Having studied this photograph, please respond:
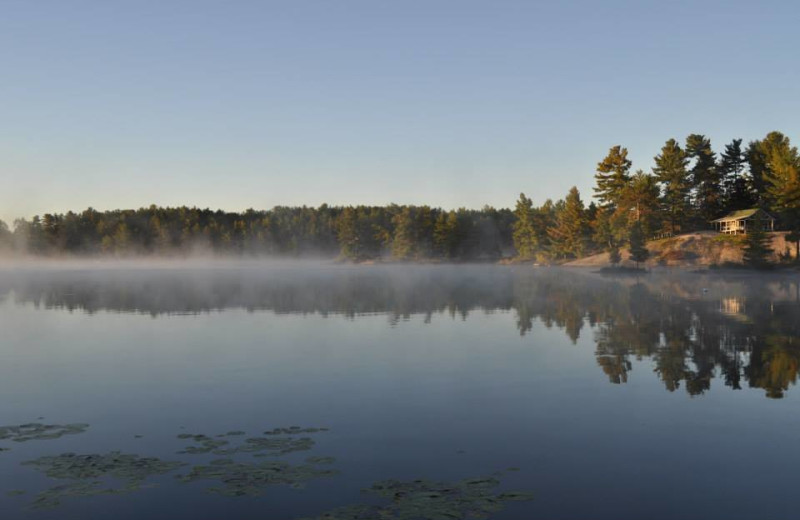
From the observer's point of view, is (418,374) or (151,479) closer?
(151,479)

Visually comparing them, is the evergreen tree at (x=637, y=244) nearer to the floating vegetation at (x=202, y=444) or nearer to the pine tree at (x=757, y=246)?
the pine tree at (x=757, y=246)

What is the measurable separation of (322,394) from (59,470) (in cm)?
936

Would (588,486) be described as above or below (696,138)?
below

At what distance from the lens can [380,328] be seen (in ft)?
134

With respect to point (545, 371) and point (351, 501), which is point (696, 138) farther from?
point (351, 501)

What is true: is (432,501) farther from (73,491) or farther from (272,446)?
(73,491)

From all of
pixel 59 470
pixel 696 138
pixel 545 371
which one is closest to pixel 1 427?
pixel 59 470

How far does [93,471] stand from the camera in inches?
580

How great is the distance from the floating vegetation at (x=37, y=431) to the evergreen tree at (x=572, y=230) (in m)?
158

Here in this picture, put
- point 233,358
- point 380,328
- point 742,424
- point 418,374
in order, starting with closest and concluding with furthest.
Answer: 1. point 742,424
2. point 418,374
3. point 233,358
4. point 380,328

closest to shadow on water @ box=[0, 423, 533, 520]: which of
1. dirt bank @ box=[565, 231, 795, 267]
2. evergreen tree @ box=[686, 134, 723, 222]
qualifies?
dirt bank @ box=[565, 231, 795, 267]

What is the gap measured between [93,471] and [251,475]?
12.2ft

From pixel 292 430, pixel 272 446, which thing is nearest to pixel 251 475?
pixel 272 446

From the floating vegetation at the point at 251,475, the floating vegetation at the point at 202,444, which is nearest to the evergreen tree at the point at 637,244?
the floating vegetation at the point at 202,444
